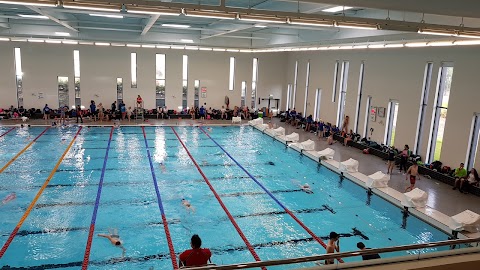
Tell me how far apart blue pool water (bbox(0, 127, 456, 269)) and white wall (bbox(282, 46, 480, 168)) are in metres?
4.48

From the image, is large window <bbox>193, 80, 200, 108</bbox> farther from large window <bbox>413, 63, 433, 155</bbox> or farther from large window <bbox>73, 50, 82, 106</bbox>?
large window <bbox>413, 63, 433, 155</bbox>

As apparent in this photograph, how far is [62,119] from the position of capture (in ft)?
76.2

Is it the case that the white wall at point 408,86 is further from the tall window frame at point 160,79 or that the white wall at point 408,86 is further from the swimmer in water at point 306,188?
the tall window frame at point 160,79

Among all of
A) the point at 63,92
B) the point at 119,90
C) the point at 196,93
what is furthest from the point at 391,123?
the point at 63,92

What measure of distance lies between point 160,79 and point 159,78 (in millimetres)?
102

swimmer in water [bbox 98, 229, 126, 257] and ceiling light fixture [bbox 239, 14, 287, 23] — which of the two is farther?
swimmer in water [bbox 98, 229, 126, 257]

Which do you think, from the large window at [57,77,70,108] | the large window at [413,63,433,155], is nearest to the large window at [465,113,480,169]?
the large window at [413,63,433,155]

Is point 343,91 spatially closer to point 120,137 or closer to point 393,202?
point 393,202

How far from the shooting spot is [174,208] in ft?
33.1

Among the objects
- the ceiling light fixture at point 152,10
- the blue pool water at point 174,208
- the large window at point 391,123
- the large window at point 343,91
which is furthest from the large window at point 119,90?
the ceiling light fixture at point 152,10

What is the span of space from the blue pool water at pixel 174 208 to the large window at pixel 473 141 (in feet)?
14.6

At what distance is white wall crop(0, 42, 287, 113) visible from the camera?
949 inches

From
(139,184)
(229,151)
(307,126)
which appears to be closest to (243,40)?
(307,126)

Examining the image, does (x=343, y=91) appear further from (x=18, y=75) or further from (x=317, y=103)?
(x=18, y=75)
